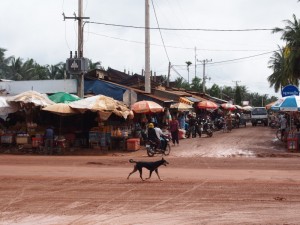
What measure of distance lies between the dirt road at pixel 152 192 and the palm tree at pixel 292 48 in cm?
1452

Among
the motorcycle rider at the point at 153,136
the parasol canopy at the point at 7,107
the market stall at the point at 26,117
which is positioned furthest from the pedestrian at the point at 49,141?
the motorcycle rider at the point at 153,136

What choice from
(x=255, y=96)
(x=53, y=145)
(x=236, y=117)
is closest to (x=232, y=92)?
(x=255, y=96)

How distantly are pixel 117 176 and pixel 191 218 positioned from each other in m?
5.72

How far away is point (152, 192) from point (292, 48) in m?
23.8

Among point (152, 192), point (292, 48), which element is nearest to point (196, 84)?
point (292, 48)

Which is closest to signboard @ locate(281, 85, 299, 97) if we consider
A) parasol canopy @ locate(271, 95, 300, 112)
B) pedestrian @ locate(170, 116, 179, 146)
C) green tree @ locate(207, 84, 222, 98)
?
parasol canopy @ locate(271, 95, 300, 112)

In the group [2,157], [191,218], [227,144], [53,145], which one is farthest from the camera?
→ [227,144]

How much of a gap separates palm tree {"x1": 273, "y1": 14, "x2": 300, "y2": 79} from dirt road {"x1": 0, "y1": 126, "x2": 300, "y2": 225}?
572 inches

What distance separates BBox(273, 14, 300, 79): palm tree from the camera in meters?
31.7

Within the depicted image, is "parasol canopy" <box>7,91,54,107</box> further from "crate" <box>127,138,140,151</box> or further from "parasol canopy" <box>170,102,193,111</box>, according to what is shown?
"parasol canopy" <box>170,102,193,111</box>

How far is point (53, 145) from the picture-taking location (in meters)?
22.2

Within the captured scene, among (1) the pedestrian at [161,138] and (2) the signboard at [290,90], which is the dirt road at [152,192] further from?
(2) the signboard at [290,90]

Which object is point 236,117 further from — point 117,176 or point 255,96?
point 255,96

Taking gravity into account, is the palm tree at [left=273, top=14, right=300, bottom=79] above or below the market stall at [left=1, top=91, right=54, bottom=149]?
above
